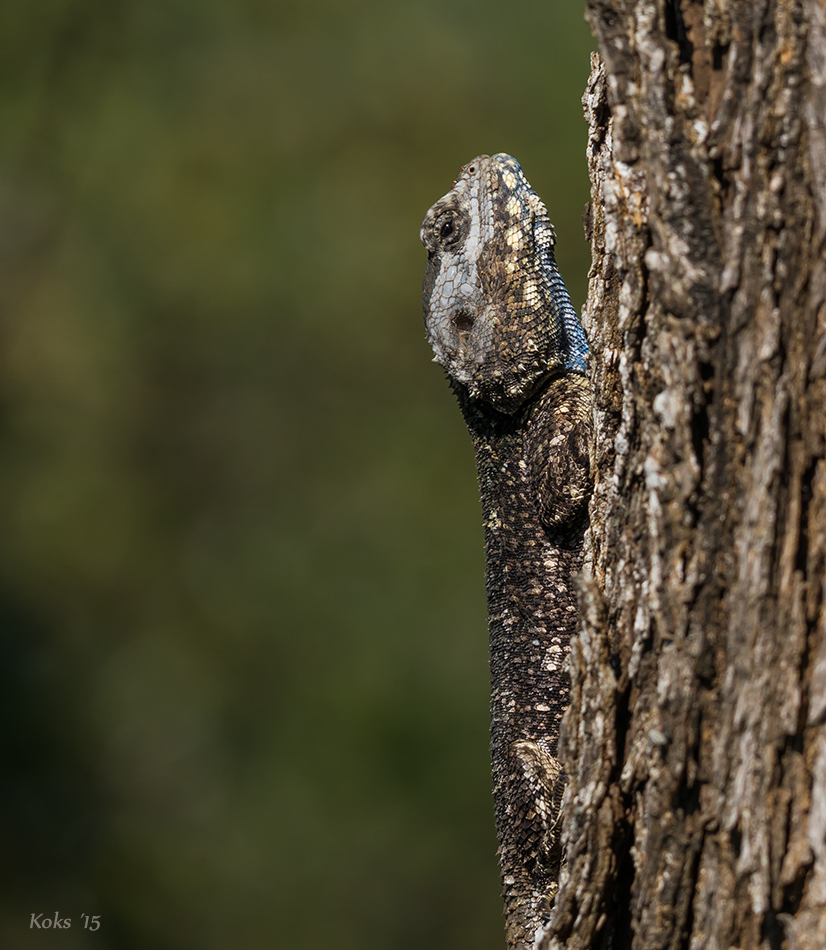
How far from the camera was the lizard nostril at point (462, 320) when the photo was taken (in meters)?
3.55

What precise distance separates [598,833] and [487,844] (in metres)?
8.03

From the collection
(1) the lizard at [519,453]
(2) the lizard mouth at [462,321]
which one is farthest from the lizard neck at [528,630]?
(2) the lizard mouth at [462,321]

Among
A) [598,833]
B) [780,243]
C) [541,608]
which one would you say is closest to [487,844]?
[541,608]

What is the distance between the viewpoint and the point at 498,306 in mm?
3479

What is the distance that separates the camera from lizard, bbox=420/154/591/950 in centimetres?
302

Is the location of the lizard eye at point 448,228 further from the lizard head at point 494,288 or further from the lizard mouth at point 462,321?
the lizard mouth at point 462,321

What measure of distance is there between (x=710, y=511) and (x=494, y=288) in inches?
85.0
